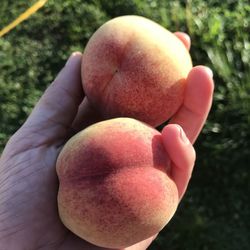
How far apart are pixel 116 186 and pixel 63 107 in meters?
0.50

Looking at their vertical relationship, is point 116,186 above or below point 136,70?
below

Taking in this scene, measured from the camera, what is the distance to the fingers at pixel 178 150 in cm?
136

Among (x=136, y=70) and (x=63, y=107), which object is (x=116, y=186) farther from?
(x=63, y=107)

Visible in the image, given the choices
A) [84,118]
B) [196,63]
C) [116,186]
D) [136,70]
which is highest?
[136,70]

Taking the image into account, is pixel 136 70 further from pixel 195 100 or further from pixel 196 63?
pixel 196 63

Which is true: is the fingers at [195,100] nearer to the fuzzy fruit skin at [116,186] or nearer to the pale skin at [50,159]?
the pale skin at [50,159]

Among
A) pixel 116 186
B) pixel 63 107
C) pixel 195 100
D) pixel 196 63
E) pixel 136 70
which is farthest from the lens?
pixel 196 63

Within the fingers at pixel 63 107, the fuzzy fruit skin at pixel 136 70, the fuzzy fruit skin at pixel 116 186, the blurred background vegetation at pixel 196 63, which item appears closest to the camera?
the fuzzy fruit skin at pixel 116 186

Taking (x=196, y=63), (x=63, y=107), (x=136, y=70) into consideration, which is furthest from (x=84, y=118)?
(x=196, y=63)

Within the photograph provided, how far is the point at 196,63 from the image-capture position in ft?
7.88

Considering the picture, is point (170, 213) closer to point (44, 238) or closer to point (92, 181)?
point (92, 181)

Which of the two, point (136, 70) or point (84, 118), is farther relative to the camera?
point (84, 118)

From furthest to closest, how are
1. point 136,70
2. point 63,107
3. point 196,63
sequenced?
point 196,63 → point 63,107 → point 136,70

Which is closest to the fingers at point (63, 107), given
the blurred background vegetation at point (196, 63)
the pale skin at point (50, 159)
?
the pale skin at point (50, 159)
